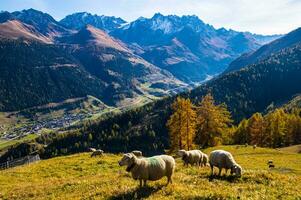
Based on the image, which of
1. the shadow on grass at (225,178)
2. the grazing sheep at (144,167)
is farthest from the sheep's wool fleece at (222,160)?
the grazing sheep at (144,167)

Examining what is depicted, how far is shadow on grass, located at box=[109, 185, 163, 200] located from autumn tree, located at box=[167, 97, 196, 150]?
63699 millimetres

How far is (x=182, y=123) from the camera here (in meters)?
87.5

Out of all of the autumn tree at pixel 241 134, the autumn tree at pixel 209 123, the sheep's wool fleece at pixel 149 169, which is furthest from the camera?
the autumn tree at pixel 241 134

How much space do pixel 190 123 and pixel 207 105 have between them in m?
12.7

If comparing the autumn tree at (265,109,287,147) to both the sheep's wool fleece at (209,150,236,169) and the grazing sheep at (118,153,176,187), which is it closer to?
the sheep's wool fleece at (209,150,236,169)

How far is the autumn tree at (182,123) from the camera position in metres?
86.8

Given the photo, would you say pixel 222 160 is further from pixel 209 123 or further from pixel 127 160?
pixel 209 123

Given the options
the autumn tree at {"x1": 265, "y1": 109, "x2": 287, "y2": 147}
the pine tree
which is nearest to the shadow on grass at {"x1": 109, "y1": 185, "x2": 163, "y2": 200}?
the pine tree

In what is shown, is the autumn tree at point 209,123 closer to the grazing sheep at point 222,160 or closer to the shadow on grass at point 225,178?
the grazing sheep at point 222,160

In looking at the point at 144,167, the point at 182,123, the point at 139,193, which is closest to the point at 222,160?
the point at 144,167

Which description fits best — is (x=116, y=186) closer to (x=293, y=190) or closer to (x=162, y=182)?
(x=162, y=182)

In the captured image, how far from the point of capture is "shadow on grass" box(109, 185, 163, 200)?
21.6 m

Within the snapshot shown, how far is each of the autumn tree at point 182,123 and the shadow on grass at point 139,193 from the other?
209ft

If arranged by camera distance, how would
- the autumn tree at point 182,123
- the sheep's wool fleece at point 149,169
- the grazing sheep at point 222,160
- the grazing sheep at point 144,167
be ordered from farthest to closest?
the autumn tree at point 182,123 < the grazing sheep at point 222,160 < the sheep's wool fleece at point 149,169 < the grazing sheep at point 144,167
